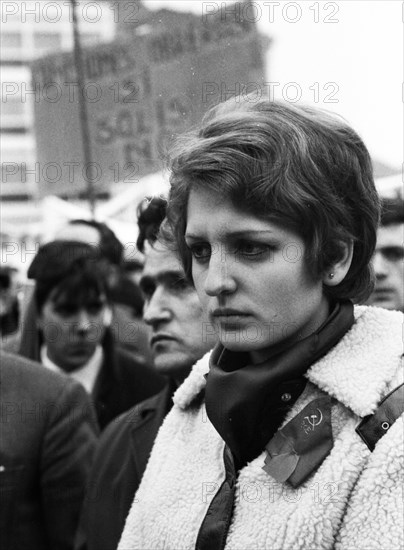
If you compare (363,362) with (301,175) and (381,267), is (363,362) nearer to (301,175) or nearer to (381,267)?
(301,175)

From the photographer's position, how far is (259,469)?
1742 millimetres

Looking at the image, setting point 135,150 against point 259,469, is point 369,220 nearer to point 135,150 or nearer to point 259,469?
point 259,469

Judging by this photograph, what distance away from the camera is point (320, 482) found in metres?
1.62

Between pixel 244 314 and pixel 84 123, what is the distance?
381 cm

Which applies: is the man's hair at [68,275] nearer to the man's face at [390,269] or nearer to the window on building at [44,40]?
the man's face at [390,269]

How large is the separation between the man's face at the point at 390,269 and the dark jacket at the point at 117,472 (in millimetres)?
1244

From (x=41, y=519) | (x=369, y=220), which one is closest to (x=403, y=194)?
(x=41, y=519)

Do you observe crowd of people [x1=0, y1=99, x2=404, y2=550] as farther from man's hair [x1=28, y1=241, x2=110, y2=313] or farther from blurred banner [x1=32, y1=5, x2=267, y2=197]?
blurred banner [x1=32, y1=5, x2=267, y2=197]

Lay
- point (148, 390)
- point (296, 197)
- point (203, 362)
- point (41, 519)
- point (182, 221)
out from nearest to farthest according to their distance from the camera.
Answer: point (296, 197) < point (182, 221) < point (203, 362) < point (41, 519) < point (148, 390)

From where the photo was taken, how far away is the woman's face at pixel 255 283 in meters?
1.73

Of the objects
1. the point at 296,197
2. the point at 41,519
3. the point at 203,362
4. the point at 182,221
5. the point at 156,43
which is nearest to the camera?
the point at 296,197

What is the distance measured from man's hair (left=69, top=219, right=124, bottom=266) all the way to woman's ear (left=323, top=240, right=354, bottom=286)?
238 centimetres

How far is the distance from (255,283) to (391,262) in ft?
7.62

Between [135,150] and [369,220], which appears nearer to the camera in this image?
[369,220]
